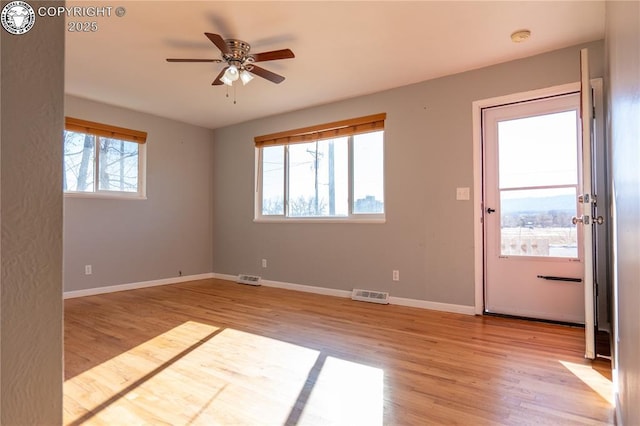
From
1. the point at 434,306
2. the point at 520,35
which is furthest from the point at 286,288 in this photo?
the point at 520,35

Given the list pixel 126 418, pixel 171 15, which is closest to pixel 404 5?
pixel 171 15

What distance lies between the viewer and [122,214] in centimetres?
459

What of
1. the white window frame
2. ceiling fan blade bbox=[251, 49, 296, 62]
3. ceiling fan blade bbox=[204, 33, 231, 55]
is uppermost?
ceiling fan blade bbox=[204, 33, 231, 55]

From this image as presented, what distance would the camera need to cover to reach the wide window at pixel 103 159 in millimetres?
4168

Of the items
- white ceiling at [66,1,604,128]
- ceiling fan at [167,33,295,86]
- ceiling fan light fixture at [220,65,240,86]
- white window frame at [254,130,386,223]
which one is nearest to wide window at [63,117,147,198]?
white ceiling at [66,1,604,128]

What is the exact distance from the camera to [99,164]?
14.5ft

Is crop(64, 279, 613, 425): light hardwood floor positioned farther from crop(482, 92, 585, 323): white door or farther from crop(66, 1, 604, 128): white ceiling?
crop(66, 1, 604, 128): white ceiling

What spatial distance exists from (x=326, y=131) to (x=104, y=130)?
2.85 meters

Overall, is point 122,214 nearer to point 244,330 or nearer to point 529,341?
point 244,330

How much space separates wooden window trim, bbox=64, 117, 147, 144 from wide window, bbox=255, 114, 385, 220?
1626mm

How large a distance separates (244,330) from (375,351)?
44.3 inches

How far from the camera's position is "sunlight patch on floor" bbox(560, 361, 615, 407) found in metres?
1.81

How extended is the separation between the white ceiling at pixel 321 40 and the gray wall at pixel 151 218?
39.1 inches

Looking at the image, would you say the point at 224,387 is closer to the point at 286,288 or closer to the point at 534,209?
the point at 286,288
